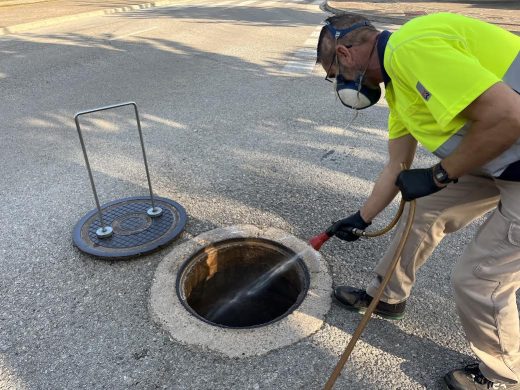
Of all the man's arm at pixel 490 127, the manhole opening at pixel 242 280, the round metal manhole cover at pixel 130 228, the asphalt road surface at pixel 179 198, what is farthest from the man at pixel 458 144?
the round metal manhole cover at pixel 130 228

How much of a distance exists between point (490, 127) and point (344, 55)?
2.25ft

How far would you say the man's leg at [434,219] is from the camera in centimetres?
208

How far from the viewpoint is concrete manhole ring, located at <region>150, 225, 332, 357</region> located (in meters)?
2.26

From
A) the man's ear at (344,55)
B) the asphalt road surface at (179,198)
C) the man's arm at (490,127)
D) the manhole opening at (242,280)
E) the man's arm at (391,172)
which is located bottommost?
the manhole opening at (242,280)

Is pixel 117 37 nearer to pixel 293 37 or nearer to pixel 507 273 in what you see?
pixel 293 37

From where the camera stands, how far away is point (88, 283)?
2678mm

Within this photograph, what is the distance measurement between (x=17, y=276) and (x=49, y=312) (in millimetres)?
474

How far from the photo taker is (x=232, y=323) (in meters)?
3.19

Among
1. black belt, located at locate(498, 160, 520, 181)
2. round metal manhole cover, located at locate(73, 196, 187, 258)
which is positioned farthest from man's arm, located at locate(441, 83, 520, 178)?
round metal manhole cover, located at locate(73, 196, 187, 258)

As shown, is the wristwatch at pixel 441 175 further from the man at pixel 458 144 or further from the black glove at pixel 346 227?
the black glove at pixel 346 227

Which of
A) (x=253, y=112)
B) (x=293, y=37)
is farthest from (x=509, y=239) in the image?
(x=293, y=37)

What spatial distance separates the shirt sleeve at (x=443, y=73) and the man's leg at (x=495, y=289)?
1.75ft

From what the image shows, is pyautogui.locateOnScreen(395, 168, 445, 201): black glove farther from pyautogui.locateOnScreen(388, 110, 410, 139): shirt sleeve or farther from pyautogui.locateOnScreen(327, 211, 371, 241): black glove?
pyautogui.locateOnScreen(327, 211, 371, 241): black glove

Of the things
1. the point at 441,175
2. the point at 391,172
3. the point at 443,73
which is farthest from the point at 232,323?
the point at 443,73
